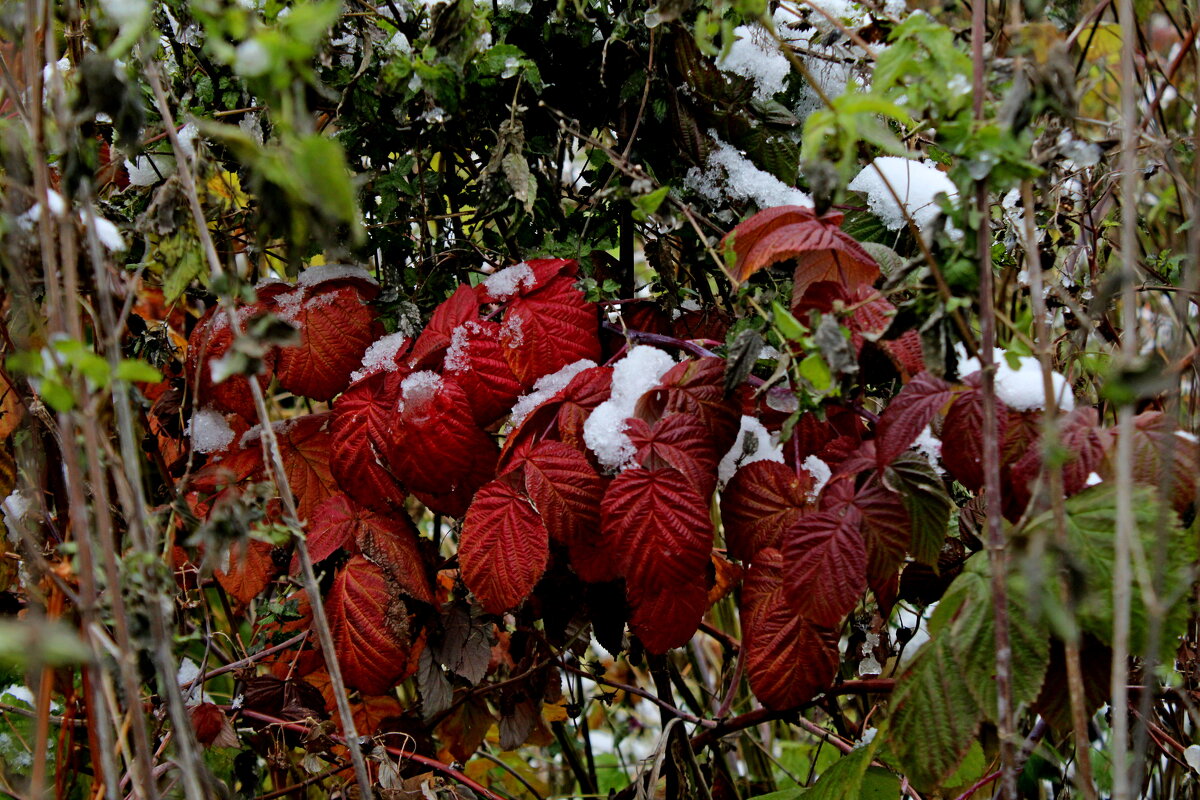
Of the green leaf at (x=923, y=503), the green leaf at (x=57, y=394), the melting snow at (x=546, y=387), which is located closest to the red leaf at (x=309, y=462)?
the melting snow at (x=546, y=387)

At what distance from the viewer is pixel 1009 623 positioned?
0.88 m

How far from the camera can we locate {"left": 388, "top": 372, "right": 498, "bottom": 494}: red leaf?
107cm

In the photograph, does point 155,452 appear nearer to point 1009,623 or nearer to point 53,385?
point 53,385

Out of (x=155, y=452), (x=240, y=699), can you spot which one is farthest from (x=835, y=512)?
(x=155, y=452)

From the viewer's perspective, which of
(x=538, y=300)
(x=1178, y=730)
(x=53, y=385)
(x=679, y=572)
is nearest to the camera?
(x=53, y=385)

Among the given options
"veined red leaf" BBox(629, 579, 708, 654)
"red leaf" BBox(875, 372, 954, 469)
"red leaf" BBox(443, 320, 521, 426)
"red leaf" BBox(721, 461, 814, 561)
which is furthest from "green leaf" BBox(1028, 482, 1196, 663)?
"red leaf" BBox(443, 320, 521, 426)

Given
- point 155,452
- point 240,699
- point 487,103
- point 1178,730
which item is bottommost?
point 1178,730

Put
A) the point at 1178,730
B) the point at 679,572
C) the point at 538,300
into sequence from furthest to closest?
the point at 1178,730
the point at 538,300
the point at 679,572

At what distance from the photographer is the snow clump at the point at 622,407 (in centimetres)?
103

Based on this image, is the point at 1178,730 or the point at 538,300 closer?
the point at 538,300

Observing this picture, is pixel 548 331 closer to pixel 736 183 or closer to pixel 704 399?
pixel 704 399

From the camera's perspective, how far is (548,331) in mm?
1132

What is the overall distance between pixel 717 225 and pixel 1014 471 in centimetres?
53

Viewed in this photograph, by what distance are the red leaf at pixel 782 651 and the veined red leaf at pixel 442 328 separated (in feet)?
1.53
